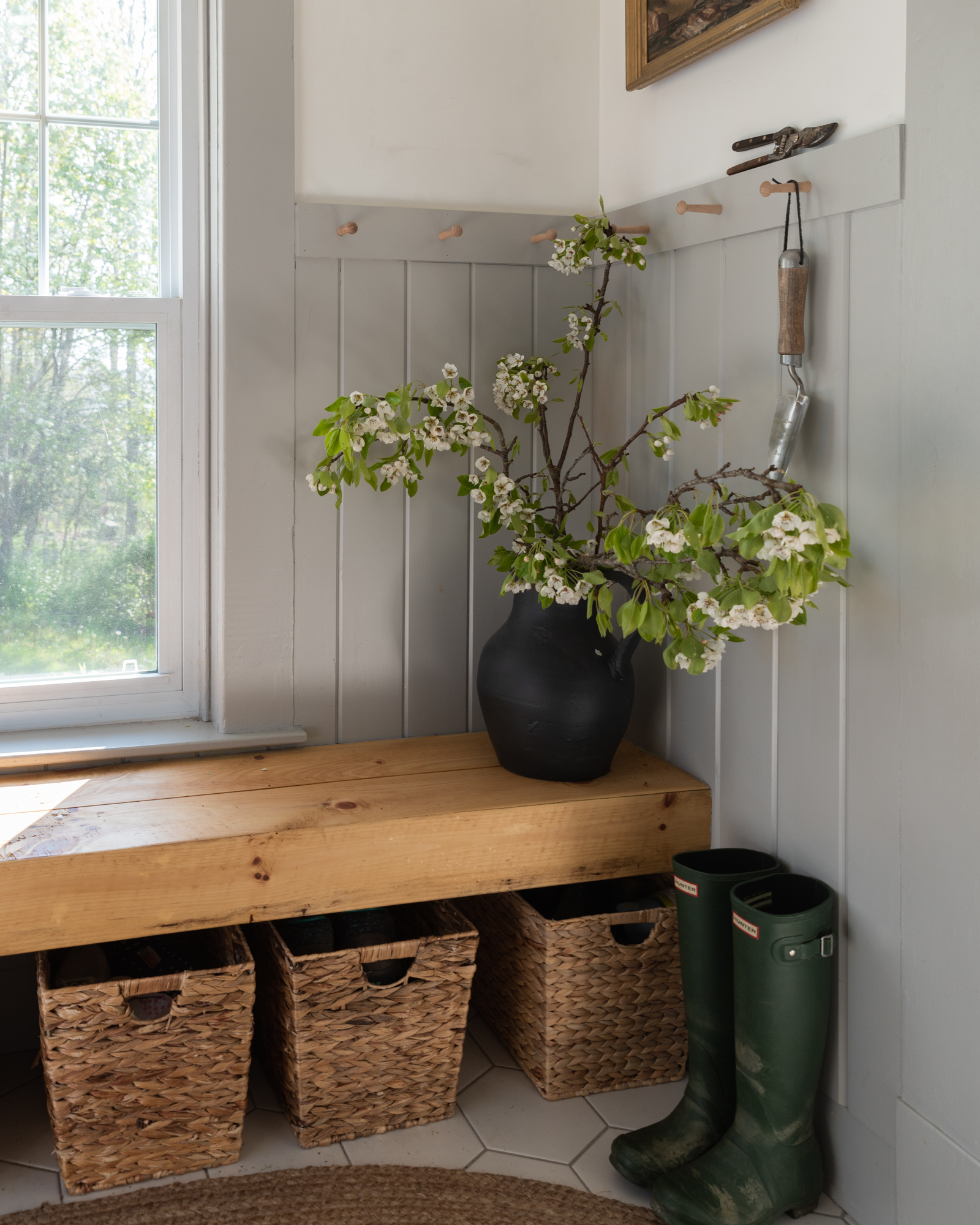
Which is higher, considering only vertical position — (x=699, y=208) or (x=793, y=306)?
(x=699, y=208)

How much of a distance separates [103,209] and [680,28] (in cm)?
117

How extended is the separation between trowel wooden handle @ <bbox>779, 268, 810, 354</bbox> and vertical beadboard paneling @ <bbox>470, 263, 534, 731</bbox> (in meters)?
0.74

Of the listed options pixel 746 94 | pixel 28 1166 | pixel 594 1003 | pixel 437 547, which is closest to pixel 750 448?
pixel 746 94

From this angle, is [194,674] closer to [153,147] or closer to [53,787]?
[53,787]

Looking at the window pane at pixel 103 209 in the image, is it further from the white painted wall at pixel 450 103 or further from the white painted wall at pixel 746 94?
the white painted wall at pixel 746 94

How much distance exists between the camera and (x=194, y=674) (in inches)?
89.1

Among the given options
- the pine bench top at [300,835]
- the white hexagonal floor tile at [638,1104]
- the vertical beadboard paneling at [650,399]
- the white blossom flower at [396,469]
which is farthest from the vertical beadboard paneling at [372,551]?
the white hexagonal floor tile at [638,1104]

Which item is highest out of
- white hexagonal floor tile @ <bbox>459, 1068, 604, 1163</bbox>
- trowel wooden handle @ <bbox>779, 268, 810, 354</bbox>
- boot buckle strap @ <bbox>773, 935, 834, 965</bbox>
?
trowel wooden handle @ <bbox>779, 268, 810, 354</bbox>

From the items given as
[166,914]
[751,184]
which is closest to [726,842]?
[166,914]

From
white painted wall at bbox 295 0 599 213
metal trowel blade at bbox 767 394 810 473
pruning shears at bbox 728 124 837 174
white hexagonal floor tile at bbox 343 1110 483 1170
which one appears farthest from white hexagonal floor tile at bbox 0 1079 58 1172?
pruning shears at bbox 728 124 837 174

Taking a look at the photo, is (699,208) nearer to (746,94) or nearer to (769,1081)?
(746,94)

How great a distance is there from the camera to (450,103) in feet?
7.36

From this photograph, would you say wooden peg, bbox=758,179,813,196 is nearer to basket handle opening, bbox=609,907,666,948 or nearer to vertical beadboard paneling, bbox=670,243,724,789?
vertical beadboard paneling, bbox=670,243,724,789

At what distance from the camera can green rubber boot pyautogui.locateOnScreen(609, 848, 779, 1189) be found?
178 cm
